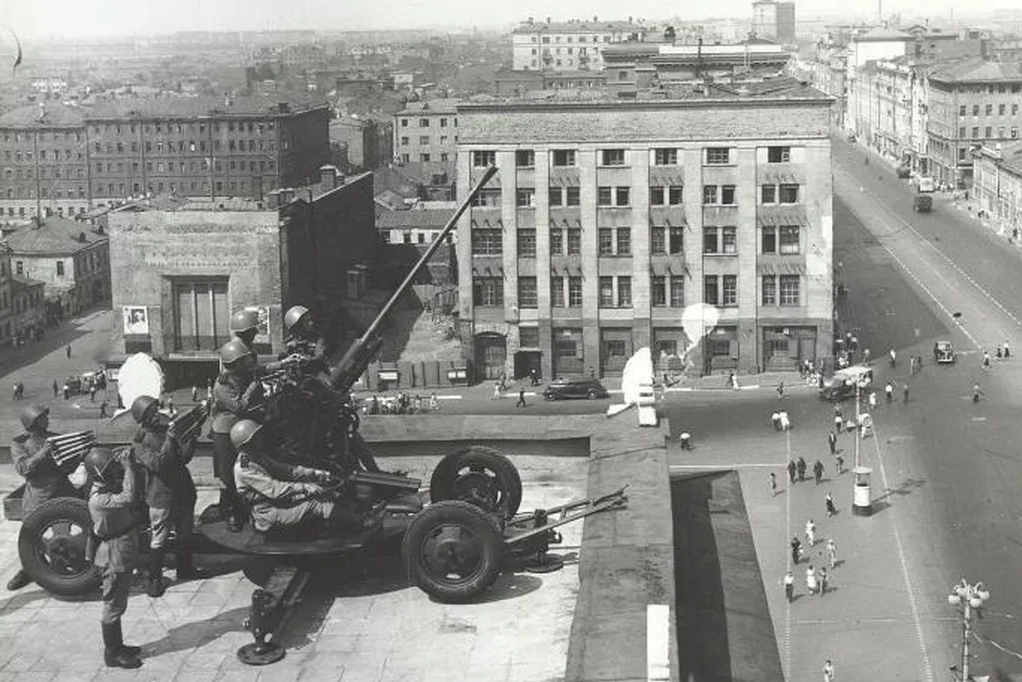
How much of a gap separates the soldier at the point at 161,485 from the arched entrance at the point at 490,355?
219ft

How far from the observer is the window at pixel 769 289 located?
76375 mm

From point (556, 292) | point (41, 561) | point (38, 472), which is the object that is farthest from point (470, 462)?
point (556, 292)

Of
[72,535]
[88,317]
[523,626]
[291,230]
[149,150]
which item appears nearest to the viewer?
[523,626]

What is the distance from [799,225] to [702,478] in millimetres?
62644

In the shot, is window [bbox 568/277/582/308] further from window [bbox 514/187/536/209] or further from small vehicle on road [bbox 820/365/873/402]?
small vehicle on road [bbox 820/365/873/402]

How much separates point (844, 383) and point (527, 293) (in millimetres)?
16476

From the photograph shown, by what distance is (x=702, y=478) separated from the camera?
1457 centimetres

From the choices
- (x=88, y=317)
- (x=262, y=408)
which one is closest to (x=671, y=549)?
(x=262, y=408)

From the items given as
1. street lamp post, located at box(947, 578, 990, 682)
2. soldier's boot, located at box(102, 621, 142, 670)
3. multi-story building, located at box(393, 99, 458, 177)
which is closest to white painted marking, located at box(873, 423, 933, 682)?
street lamp post, located at box(947, 578, 990, 682)

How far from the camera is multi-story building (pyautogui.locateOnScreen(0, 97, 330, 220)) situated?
14212cm

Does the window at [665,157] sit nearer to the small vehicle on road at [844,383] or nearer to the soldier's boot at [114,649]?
the small vehicle on road at [844,383]

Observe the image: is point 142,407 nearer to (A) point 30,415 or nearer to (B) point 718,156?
(A) point 30,415

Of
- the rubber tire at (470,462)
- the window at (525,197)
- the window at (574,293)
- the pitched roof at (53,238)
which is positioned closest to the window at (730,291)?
the window at (574,293)

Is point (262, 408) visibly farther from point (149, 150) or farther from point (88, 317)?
point (149, 150)
